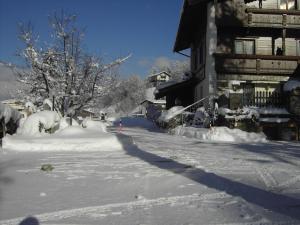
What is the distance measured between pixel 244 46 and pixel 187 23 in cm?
504

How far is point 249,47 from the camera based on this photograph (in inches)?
Answer: 901

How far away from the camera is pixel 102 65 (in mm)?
20344

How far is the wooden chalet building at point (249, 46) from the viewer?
2058cm

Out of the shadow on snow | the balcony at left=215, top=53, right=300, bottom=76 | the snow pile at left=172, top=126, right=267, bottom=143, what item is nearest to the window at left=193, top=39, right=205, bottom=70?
the balcony at left=215, top=53, right=300, bottom=76

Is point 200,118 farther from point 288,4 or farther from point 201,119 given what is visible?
point 288,4

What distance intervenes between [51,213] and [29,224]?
46cm

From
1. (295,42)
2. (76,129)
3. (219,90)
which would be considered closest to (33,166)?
(76,129)

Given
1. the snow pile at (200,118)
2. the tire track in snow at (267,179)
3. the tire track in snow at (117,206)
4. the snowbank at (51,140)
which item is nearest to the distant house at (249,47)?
the snow pile at (200,118)

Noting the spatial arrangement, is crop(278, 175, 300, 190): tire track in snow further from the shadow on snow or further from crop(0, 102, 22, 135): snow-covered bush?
crop(0, 102, 22, 135): snow-covered bush

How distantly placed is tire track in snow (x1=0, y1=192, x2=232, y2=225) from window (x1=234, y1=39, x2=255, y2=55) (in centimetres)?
1815

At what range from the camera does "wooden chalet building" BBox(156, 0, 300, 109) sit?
2058 cm

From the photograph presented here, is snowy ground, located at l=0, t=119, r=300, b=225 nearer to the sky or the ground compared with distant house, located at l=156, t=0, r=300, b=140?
nearer to the ground

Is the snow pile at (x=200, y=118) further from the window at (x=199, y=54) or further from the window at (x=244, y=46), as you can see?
the window at (x=244, y=46)

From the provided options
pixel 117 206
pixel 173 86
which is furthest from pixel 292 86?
pixel 117 206
